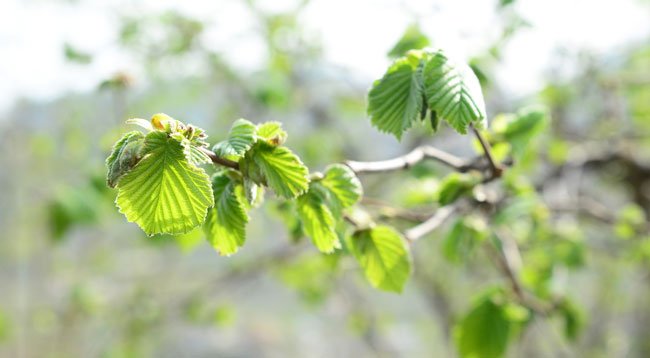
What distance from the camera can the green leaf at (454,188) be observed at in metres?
1.00

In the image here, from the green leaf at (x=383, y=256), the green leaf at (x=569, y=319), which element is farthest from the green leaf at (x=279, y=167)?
the green leaf at (x=569, y=319)

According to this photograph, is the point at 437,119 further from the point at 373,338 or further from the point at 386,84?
the point at 373,338

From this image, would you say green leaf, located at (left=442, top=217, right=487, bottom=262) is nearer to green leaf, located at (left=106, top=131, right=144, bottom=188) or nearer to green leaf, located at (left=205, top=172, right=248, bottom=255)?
green leaf, located at (left=205, top=172, right=248, bottom=255)

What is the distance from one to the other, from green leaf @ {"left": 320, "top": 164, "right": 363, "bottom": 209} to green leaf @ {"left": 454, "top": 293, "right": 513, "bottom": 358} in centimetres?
64

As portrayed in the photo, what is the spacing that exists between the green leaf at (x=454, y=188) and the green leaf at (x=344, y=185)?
0.29m

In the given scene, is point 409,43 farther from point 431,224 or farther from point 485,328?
point 485,328

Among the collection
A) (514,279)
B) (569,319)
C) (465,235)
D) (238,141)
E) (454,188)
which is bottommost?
(569,319)

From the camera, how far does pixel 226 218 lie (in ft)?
2.29

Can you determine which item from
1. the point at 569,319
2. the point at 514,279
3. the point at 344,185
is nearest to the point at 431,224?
the point at 344,185

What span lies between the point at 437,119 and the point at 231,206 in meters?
0.28

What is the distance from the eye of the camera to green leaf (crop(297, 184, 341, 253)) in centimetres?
74

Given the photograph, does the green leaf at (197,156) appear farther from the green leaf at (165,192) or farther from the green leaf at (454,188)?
the green leaf at (454,188)

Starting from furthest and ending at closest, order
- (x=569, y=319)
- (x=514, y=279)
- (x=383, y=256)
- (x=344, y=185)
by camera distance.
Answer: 1. (x=569, y=319)
2. (x=514, y=279)
3. (x=383, y=256)
4. (x=344, y=185)

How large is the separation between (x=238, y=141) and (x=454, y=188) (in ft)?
1.62
